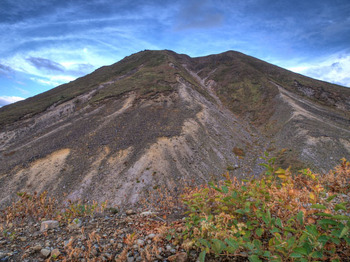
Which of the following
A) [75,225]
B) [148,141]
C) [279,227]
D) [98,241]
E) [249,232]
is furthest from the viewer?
[148,141]

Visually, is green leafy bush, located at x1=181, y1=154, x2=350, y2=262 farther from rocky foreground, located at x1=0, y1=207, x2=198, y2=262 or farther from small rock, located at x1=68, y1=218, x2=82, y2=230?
small rock, located at x1=68, y1=218, x2=82, y2=230

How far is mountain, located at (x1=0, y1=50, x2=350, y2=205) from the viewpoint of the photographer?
18.6 meters

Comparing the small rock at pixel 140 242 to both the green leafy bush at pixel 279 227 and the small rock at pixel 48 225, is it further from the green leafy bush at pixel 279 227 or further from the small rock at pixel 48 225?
the small rock at pixel 48 225

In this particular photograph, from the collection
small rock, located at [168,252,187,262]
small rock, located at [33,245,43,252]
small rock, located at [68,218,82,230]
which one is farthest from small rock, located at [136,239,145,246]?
small rock, located at [68,218,82,230]

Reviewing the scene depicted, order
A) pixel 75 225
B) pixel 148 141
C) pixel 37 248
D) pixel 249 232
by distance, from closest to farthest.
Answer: pixel 249 232 < pixel 37 248 < pixel 75 225 < pixel 148 141

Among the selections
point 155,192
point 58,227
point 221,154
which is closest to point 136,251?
point 58,227

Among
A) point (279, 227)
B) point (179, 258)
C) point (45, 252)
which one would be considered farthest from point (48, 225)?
point (279, 227)

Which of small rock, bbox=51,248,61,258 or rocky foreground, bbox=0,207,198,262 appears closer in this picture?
rocky foreground, bbox=0,207,198,262

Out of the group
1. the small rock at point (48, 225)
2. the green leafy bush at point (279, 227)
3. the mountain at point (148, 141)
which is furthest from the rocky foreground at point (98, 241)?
the mountain at point (148, 141)

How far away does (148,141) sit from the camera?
22.8 meters

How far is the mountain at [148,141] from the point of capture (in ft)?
61.1

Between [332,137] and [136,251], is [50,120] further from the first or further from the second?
[332,137]

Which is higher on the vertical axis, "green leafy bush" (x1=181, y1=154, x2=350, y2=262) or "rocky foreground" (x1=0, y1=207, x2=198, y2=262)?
"green leafy bush" (x1=181, y1=154, x2=350, y2=262)

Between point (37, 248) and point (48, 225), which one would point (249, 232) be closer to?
point (37, 248)
